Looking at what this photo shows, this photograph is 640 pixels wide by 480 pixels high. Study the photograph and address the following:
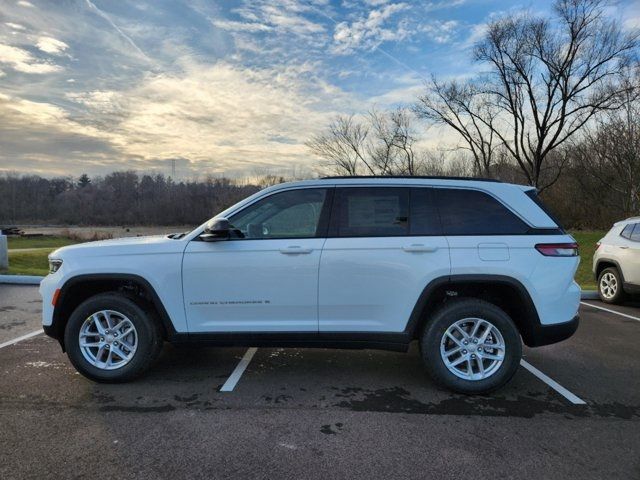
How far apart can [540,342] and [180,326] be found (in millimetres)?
3248

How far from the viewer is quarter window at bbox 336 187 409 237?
13.3ft

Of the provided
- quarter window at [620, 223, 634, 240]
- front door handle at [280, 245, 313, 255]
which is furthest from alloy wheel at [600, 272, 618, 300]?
front door handle at [280, 245, 313, 255]

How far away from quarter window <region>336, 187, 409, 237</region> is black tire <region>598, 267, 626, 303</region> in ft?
20.6

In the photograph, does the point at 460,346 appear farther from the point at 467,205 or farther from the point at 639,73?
the point at 639,73

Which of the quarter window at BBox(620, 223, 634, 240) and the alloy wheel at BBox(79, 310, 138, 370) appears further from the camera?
the quarter window at BBox(620, 223, 634, 240)

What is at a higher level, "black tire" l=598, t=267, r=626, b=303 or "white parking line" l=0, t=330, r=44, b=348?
"black tire" l=598, t=267, r=626, b=303

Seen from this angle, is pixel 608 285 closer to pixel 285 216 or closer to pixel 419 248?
pixel 419 248

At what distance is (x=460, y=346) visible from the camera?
13.1 ft

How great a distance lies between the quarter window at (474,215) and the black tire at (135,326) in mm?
2852

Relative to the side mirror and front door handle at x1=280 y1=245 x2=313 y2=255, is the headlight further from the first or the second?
front door handle at x1=280 y1=245 x2=313 y2=255

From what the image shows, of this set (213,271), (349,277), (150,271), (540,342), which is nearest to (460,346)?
(540,342)

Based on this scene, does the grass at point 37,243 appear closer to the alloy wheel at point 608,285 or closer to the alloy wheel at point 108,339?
the alloy wheel at point 108,339

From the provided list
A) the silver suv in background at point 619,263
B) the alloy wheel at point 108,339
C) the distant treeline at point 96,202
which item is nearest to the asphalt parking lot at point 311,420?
the alloy wheel at point 108,339

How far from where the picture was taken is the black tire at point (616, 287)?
8.20m
